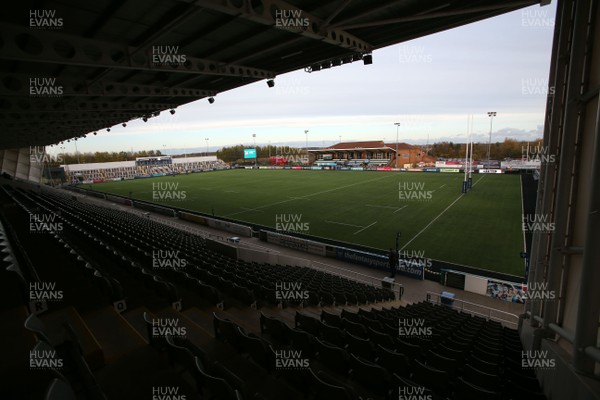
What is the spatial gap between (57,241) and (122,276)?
10.3 feet

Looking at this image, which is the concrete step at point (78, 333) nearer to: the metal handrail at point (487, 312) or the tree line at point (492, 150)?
the metal handrail at point (487, 312)

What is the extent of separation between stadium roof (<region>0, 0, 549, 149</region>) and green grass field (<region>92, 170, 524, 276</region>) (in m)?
13.1

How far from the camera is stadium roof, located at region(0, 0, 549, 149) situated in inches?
228

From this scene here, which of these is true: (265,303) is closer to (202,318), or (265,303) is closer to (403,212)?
(202,318)

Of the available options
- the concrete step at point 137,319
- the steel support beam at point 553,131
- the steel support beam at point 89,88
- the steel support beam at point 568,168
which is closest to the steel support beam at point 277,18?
the steel support beam at point 553,131

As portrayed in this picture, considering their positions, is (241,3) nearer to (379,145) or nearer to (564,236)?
(564,236)

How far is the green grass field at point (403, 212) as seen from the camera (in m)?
18.4

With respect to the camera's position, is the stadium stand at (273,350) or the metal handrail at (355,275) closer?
the stadium stand at (273,350)

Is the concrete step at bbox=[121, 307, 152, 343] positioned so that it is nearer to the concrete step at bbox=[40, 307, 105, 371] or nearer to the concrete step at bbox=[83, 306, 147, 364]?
the concrete step at bbox=[83, 306, 147, 364]

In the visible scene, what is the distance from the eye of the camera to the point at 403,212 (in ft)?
89.1

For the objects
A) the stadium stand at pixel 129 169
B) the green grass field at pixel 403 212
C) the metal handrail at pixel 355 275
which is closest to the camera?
the metal handrail at pixel 355 275

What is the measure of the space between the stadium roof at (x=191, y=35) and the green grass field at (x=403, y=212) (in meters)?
13.1

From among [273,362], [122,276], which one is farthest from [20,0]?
[273,362]

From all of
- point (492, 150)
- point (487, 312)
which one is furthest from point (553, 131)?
point (492, 150)
